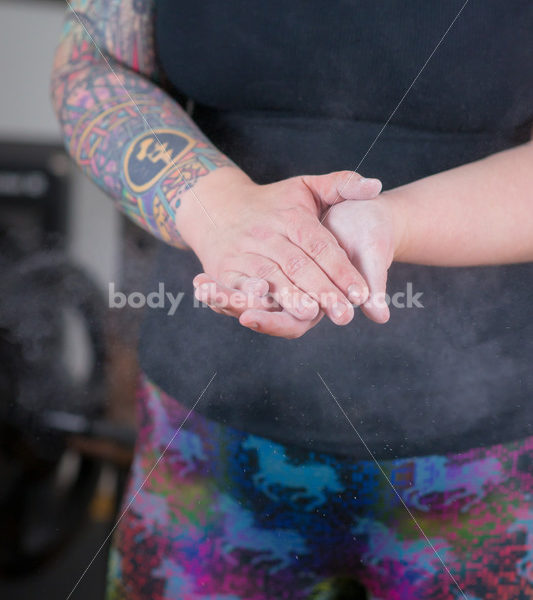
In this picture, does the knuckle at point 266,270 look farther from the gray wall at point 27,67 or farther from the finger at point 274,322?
the gray wall at point 27,67

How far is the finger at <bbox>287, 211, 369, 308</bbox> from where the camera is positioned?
28 centimetres

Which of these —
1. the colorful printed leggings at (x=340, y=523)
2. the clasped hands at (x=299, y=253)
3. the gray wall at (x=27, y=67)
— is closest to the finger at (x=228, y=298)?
the clasped hands at (x=299, y=253)

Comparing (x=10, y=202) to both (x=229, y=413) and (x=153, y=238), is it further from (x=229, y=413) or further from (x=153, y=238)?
(x=229, y=413)

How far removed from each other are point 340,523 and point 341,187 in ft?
0.69

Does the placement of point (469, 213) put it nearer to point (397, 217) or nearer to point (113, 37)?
point (397, 217)

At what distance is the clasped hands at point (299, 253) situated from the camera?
0.91 ft

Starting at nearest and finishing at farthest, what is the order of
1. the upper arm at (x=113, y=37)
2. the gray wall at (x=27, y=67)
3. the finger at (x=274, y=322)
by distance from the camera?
the finger at (x=274, y=322), the upper arm at (x=113, y=37), the gray wall at (x=27, y=67)

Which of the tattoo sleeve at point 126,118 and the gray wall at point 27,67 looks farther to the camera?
the gray wall at point 27,67

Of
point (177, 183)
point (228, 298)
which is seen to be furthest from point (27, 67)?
point (228, 298)

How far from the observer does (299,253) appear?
0.93 feet

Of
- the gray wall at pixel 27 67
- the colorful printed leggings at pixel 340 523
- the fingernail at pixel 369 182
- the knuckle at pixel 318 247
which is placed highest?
the fingernail at pixel 369 182

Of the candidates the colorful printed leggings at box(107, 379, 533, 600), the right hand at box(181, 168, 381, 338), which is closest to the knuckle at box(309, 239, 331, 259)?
the right hand at box(181, 168, 381, 338)

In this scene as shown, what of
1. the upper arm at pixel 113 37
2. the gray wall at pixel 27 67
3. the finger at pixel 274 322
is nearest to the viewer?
the finger at pixel 274 322

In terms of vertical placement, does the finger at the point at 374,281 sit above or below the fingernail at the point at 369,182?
below
